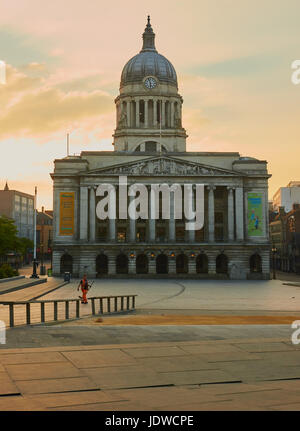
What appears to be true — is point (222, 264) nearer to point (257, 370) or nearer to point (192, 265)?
point (192, 265)

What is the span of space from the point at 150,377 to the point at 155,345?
4423 millimetres

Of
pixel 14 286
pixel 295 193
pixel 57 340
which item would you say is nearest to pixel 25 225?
pixel 295 193

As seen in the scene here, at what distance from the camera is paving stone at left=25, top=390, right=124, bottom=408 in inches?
444

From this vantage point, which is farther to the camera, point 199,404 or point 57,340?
point 57,340

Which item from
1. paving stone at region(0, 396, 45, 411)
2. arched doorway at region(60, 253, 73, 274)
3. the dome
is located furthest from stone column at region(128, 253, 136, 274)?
paving stone at region(0, 396, 45, 411)

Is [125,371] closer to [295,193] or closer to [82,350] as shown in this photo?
[82,350]

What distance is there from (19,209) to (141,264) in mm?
78041

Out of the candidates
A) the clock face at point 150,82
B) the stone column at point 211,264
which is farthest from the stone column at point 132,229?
the clock face at point 150,82

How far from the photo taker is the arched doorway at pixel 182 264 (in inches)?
3731

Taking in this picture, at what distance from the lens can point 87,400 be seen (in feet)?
37.6

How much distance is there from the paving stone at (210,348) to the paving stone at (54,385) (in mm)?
4867

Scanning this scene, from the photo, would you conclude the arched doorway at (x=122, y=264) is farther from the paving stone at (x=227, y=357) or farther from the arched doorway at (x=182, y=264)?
the paving stone at (x=227, y=357)

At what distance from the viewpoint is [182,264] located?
3814 inches
